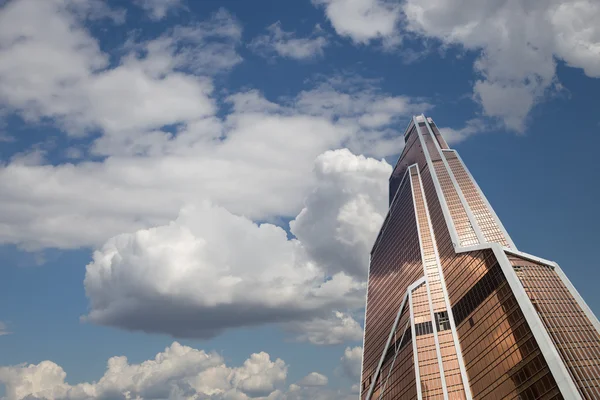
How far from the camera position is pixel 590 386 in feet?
278

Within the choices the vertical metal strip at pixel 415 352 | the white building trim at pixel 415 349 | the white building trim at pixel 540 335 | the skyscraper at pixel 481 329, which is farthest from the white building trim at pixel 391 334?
the white building trim at pixel 540 335

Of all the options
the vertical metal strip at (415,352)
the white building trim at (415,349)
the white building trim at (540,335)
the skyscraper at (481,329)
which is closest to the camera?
the white building trim at (540,335)

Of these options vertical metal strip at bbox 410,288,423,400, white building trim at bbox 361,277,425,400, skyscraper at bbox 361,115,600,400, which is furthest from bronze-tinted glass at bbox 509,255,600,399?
white building trim at bbox 361,277,425,400

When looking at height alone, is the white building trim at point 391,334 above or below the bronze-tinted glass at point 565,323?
above

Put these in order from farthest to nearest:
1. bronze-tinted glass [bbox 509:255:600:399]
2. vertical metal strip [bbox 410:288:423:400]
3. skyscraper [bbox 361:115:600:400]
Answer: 1. vertical metal strip [bbox 410:288:423:400]
2. skyscraper [bbox 361:115:600:400]
3. bronze-tinted glass [bbox 509:255:600:399]

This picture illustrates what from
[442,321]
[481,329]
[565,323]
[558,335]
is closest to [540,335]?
[558,335]

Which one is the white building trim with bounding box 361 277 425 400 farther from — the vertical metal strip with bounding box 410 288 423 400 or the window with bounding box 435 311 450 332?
the window with bounding box 435 311 450 332

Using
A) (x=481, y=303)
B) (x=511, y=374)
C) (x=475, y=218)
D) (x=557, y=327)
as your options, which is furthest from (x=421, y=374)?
(x=475, y=218)

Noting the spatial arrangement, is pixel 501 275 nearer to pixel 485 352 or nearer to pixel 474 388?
pixel 485 352

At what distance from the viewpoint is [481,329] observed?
119938mm

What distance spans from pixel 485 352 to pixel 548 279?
26.6 metres

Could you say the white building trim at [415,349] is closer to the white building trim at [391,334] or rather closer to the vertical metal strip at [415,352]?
the vertical metal strip at [415,352]

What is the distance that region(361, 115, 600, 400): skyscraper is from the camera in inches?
3654

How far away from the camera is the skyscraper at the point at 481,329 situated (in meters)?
92.8
